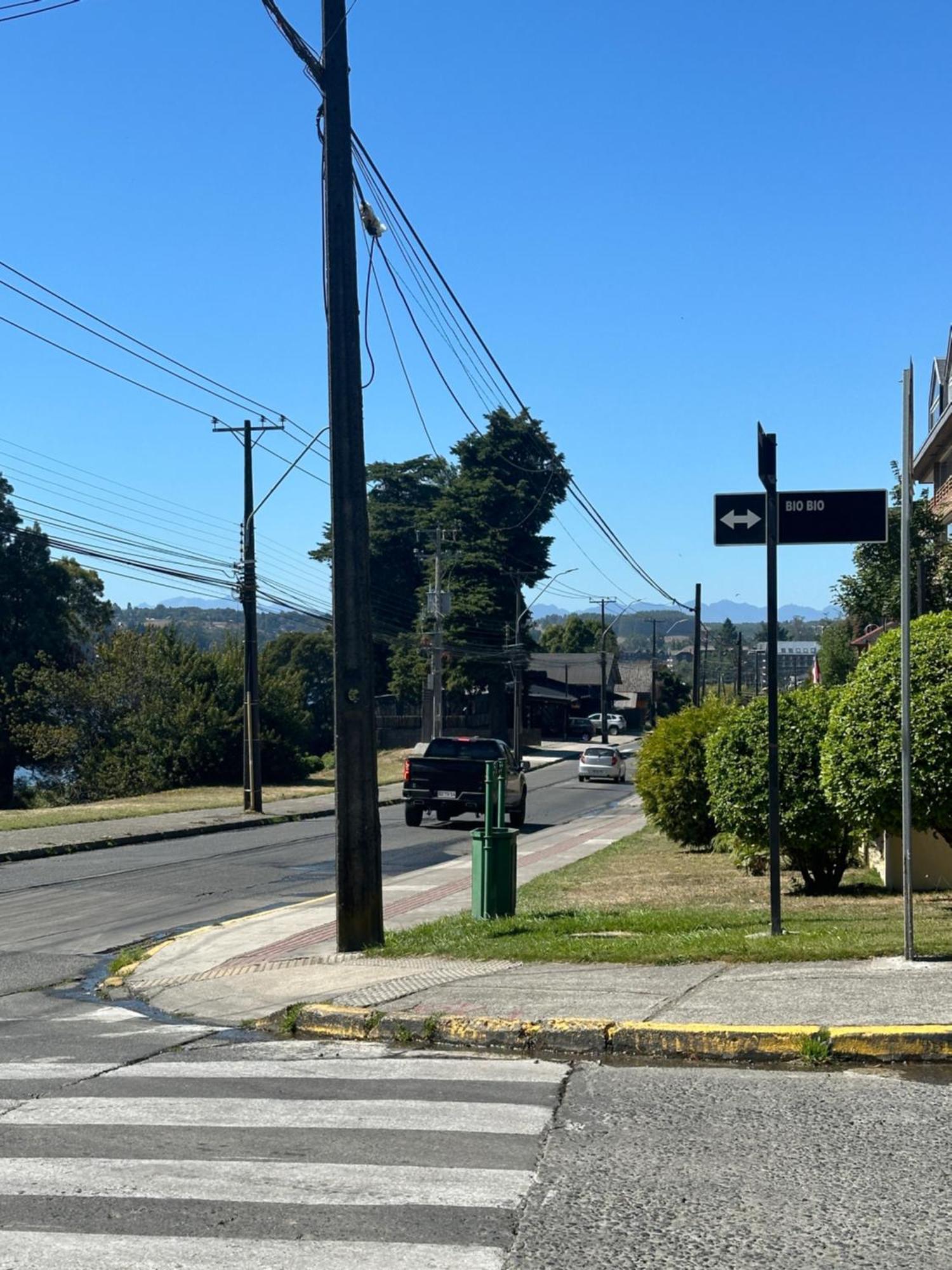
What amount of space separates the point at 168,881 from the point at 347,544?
10458 mm

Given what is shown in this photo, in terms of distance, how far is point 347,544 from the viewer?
11.8 meters

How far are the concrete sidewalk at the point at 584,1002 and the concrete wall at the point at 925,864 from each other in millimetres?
6103

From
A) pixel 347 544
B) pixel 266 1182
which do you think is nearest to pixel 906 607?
pixel 347 544

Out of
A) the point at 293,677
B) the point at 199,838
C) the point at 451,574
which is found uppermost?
the point at 451,574

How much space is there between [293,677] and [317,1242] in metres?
51.9

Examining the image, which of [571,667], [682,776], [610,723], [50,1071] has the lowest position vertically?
[610,723]

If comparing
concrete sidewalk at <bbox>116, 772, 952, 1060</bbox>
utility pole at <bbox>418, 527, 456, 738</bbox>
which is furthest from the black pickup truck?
utility pole at <bbox>418, 527, 456, 738</bbox>

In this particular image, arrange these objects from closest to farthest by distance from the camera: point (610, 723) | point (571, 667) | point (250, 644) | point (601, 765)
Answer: point (250, 644), point (601, 765), point (610, 723), point (571, 667)

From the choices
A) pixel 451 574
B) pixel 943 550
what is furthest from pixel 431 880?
pixel 451 574

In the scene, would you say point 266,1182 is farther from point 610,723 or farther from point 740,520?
point 610,723

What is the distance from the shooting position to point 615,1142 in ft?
19.9

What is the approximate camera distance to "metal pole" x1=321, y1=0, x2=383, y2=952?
1180cm

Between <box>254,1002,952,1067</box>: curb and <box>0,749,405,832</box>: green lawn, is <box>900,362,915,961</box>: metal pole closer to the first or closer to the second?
<box>254,1002,952,1067</box>: curb

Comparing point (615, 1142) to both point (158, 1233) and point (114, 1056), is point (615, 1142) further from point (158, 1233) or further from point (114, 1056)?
point (114, 1056)
